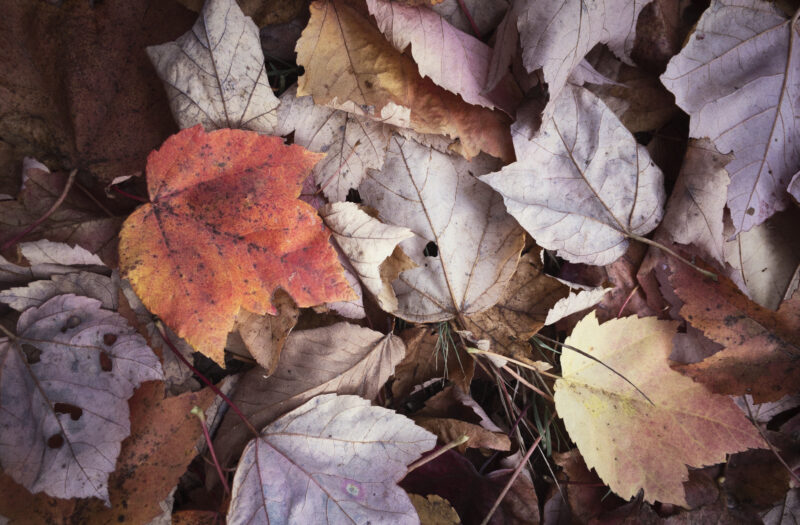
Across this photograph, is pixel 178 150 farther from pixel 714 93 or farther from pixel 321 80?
pixel 714 93

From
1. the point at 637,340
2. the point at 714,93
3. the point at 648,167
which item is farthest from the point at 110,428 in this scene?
the point at 714,93

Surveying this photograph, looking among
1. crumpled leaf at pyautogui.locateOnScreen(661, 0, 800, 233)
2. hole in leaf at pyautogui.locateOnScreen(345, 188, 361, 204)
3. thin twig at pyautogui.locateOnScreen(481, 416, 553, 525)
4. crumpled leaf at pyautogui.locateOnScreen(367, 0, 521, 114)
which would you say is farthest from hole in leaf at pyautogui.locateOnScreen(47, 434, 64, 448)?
crumpled leaf at pyautogui.locateOnScreen(661, 0, 800, 233)

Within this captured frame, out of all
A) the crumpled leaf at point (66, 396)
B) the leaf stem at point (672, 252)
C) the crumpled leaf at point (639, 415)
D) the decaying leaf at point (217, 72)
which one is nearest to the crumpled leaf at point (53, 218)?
the crumpled leaf at point (66, 396)

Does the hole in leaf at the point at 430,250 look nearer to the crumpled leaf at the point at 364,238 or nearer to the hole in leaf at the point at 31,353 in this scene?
the crumpled leaf at the point at 364,238

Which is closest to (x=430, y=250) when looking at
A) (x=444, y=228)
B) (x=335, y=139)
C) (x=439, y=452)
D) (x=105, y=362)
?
(x=444, y=228)

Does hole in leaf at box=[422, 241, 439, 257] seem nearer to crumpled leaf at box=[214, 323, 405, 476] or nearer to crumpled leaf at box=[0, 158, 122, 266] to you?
crumpled leaf at box=[214, 323, 405, 476]
